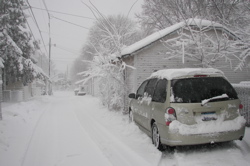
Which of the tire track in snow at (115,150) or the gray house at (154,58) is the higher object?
the gray house at (154,58)

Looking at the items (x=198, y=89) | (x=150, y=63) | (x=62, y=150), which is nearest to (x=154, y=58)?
(x=150, y=63)

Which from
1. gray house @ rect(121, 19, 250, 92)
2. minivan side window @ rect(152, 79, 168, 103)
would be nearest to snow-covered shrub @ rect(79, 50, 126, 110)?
gray house @ rect(121, 19, 250, 92)

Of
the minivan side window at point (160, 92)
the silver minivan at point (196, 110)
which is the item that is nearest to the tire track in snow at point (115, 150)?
the silver minivan at point (196, 110)

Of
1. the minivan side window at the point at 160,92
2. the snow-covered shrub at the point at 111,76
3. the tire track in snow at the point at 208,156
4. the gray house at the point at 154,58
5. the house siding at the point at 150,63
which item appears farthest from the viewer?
the snow-covered shrub at the point at 111,76

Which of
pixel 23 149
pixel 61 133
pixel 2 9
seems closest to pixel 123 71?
pixel 61 133

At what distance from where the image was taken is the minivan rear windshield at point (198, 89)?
4.24 m

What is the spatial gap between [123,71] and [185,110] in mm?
7111

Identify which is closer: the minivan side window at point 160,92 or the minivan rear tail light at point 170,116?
the minivan rear tail light at point 170,116

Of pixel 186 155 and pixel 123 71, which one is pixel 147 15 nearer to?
pixel 123 71

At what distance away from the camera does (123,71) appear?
11.0 m

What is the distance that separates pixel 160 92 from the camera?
4914 millimetres

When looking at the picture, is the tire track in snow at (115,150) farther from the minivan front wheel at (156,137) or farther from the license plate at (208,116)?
the license plate at (208,116)

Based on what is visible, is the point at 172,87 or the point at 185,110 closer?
the point at 185,110

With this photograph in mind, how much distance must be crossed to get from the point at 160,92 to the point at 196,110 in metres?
1.06
